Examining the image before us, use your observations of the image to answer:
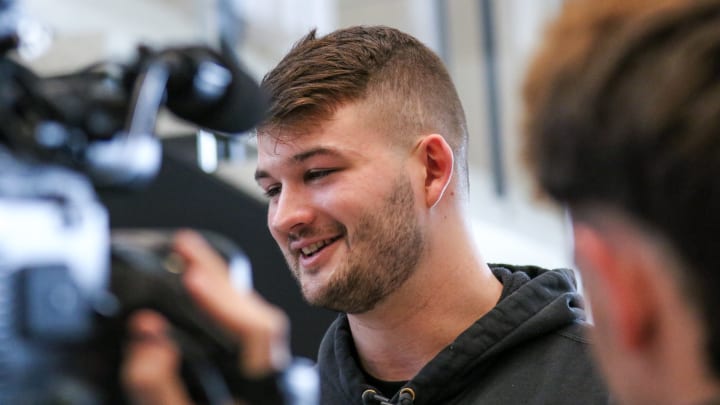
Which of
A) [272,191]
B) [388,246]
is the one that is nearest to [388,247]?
[388,246]

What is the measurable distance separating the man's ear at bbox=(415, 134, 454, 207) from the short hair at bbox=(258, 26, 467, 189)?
27 mm

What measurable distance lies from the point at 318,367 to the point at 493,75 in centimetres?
413

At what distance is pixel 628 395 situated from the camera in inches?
29.2

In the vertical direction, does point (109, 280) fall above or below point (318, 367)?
above

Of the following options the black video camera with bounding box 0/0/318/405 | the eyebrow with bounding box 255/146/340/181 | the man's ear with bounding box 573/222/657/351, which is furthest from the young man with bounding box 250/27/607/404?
the man's ear with bounding box 573/222/657/351

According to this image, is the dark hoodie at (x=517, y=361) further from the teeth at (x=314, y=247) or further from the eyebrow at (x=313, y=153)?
the eyebrow at (x=313, y=153)

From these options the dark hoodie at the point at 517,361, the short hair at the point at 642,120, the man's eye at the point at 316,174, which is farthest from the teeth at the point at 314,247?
the short hair at the point at 642,120

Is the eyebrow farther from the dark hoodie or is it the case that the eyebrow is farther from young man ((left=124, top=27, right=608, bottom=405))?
the dark hoodie

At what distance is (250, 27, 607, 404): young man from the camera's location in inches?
66.5

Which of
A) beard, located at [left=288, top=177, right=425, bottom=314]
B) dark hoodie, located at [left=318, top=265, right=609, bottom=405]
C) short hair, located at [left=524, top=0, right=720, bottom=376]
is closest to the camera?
short hair, located at [left=524, top=0, right=720, bottom=376]

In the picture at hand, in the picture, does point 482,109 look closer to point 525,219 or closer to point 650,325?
point 525,219

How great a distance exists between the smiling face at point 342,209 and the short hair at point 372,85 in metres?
0.03

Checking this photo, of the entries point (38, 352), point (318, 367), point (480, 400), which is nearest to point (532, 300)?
point (480, 400)

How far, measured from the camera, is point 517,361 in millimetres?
1682
